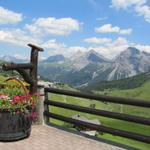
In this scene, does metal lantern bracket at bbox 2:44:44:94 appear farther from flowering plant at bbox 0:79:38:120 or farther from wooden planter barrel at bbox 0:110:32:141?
wooden planter barrel at bbox 0:110:32:141

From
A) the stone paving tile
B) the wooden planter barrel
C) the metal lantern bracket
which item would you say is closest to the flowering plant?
the wooden planter barrel

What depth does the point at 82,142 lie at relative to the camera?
879 centimetres

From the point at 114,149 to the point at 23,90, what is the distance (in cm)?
307

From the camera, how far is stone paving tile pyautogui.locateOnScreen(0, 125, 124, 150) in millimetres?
8141

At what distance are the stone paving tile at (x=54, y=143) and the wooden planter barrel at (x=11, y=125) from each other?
0.55ft

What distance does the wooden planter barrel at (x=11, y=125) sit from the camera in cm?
833

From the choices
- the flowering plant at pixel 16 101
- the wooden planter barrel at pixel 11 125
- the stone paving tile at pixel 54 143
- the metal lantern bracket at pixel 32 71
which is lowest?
the stone paving tile at pixel 54 143

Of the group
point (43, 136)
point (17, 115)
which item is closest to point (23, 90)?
point (17, 115)

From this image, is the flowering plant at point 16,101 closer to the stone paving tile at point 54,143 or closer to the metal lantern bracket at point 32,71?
the stone paving tile at point 54,143

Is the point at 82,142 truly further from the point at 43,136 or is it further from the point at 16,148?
the point at 16,148

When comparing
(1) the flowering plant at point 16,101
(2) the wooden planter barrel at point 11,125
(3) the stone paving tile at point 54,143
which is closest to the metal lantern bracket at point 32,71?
(1) the flowering plant at point 16,101

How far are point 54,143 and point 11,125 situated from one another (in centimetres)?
127

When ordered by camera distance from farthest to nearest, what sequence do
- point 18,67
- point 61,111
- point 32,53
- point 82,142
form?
point 61,111 → point 32,53 → point 18,67 → point 82,142

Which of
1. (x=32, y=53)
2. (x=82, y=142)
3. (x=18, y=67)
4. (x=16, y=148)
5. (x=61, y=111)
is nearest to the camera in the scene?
(x=16, y=148)
